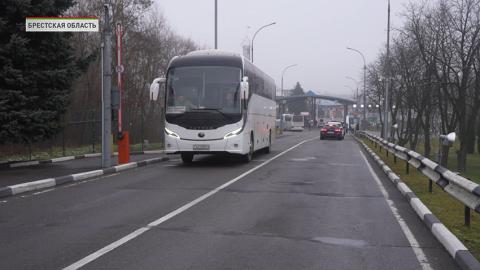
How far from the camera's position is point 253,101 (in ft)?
70.7

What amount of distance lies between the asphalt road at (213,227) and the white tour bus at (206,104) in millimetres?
3950

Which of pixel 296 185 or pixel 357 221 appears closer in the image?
pixel 357 221

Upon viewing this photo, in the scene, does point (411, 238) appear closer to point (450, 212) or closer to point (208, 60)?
point (450, 212)

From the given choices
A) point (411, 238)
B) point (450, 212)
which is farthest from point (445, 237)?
point (450, 212)

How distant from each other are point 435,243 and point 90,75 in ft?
102

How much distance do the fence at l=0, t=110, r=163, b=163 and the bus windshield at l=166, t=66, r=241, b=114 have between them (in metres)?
3.96

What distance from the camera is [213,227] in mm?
8539

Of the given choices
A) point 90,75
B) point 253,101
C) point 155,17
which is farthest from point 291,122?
point 253,101

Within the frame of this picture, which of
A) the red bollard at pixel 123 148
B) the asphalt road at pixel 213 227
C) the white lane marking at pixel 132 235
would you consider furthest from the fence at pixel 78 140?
the white lane marking at pixel 132 235

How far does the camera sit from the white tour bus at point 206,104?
18594mm

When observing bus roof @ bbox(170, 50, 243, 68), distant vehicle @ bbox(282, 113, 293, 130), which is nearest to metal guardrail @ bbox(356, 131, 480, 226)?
bus roof @ bbox(170, 50, 243, 68)

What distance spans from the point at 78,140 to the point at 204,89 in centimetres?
1404

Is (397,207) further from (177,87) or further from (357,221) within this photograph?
(177,87)

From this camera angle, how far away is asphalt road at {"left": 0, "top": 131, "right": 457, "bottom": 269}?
6.61 metres
